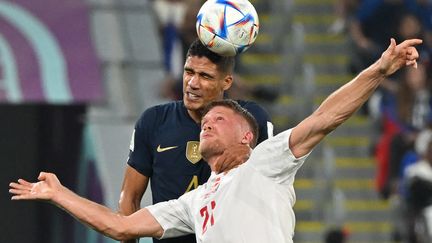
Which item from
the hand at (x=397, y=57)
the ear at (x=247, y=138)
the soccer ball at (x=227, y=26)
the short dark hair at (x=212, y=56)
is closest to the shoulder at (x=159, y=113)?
the short dark hair at (x=212, y=56)

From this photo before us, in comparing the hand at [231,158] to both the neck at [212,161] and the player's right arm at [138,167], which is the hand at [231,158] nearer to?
the neck at [212,161]

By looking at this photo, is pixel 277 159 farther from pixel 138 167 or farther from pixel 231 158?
pixel 138 167

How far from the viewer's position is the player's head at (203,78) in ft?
26.6

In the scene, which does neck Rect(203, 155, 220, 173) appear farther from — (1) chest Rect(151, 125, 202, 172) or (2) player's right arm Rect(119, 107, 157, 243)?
(2) player's right arm Rect(119, 107, 157, 243)

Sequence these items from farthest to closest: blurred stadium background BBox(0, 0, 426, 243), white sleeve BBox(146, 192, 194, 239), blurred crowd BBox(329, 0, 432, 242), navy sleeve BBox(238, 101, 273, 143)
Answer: blurred crowd BBox(329, 0, 432, 242)
blurred stadium background BBox(0, 0, 426, 243)
navy sleeve BBox(238, 101, 273, 143)
white sleeve BBox(146, 192, 194, 239)

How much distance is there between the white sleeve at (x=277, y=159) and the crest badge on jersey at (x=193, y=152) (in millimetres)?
A: 862

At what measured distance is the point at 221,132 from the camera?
7512 millimetres

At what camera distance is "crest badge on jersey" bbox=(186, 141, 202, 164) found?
26.8 feet

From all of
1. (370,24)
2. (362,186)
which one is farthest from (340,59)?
(362,186)

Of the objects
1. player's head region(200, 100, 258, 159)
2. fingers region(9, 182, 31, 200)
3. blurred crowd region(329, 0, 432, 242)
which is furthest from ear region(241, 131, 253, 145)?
blurred crowd region(329, 0, 432, 242)

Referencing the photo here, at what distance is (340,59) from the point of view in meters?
16.7

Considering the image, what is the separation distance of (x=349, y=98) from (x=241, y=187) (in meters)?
0.73

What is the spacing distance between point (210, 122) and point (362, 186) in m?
8.12

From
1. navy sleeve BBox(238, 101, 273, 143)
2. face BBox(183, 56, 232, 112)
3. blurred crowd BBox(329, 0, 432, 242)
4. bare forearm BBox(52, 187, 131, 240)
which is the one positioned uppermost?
face BBox(183, 56, 232, 112)
